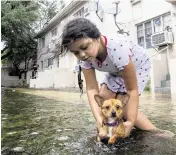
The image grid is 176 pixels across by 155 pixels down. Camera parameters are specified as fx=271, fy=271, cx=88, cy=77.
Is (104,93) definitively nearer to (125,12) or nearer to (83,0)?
(125,12)

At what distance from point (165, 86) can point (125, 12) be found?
739 centimetres

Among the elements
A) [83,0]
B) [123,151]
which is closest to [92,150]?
[123,151]

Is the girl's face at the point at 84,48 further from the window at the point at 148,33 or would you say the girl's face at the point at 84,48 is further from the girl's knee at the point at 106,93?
the window at the point at 148,33

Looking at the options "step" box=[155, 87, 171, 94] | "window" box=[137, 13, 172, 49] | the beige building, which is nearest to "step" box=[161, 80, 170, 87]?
the beige building

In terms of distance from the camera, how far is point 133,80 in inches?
98.1

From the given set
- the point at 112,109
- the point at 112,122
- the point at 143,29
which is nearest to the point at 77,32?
the point at 112,109

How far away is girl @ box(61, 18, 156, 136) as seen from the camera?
2203mm

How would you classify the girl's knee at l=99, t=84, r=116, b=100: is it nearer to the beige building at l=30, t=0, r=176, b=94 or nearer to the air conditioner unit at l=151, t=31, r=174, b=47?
the beige building at l=30, t=0, r=176, b=94

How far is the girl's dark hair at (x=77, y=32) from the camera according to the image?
2189 millimetres

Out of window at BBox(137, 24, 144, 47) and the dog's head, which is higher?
window at BBox(137, 24, 144, 47)

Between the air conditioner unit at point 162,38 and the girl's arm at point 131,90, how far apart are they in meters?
11.9

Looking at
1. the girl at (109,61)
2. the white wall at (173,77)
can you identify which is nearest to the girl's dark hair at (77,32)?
the girl at (109,61)

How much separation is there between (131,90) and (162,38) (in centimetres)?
1220

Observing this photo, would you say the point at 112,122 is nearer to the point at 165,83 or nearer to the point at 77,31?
the point at 77,31
